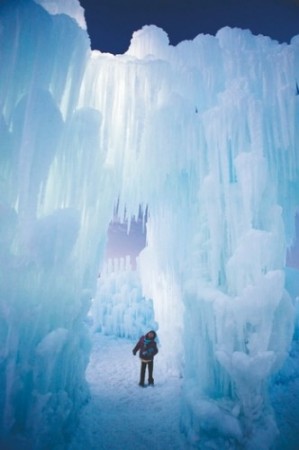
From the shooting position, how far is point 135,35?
26.4ft

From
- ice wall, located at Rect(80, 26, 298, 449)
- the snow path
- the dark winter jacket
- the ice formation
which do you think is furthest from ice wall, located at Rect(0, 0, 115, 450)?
the dark winter jacket

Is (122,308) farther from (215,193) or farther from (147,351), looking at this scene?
(215,193)

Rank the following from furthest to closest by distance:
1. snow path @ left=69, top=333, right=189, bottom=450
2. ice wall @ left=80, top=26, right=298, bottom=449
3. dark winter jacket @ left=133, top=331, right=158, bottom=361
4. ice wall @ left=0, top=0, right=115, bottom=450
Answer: dark winter jacket @ left=133, top=331, right=158, bottom=361 → ice wall @ left=80, top=26, right=298, bottom=449 → snow path @ left=69, top=333, right=189, bottom=450 → ice wall @ left=0, top=0, right=115, bottom=450

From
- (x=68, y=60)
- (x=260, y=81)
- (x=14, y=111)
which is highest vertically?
(x=260, y=81)

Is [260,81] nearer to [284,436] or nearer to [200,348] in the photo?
[200,348]

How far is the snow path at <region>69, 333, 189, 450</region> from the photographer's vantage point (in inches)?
195

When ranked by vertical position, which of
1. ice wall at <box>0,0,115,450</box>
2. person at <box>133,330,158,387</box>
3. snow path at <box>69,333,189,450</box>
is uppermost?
ice wall at <box>0,0,115,450</box>

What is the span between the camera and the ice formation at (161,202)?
15.0 ft

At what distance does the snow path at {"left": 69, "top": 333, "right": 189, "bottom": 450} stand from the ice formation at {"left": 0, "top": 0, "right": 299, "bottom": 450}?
1.28 feet

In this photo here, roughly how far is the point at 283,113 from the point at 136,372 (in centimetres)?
858

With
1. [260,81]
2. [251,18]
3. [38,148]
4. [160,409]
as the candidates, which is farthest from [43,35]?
[160,409]

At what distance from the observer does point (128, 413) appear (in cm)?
593

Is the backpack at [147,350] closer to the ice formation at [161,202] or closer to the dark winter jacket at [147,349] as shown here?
the dark winter jacket at [147,349]

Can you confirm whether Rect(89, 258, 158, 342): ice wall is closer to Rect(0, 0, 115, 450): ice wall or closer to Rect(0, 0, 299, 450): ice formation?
Rect(0, 0, 299, 450): ice formation
